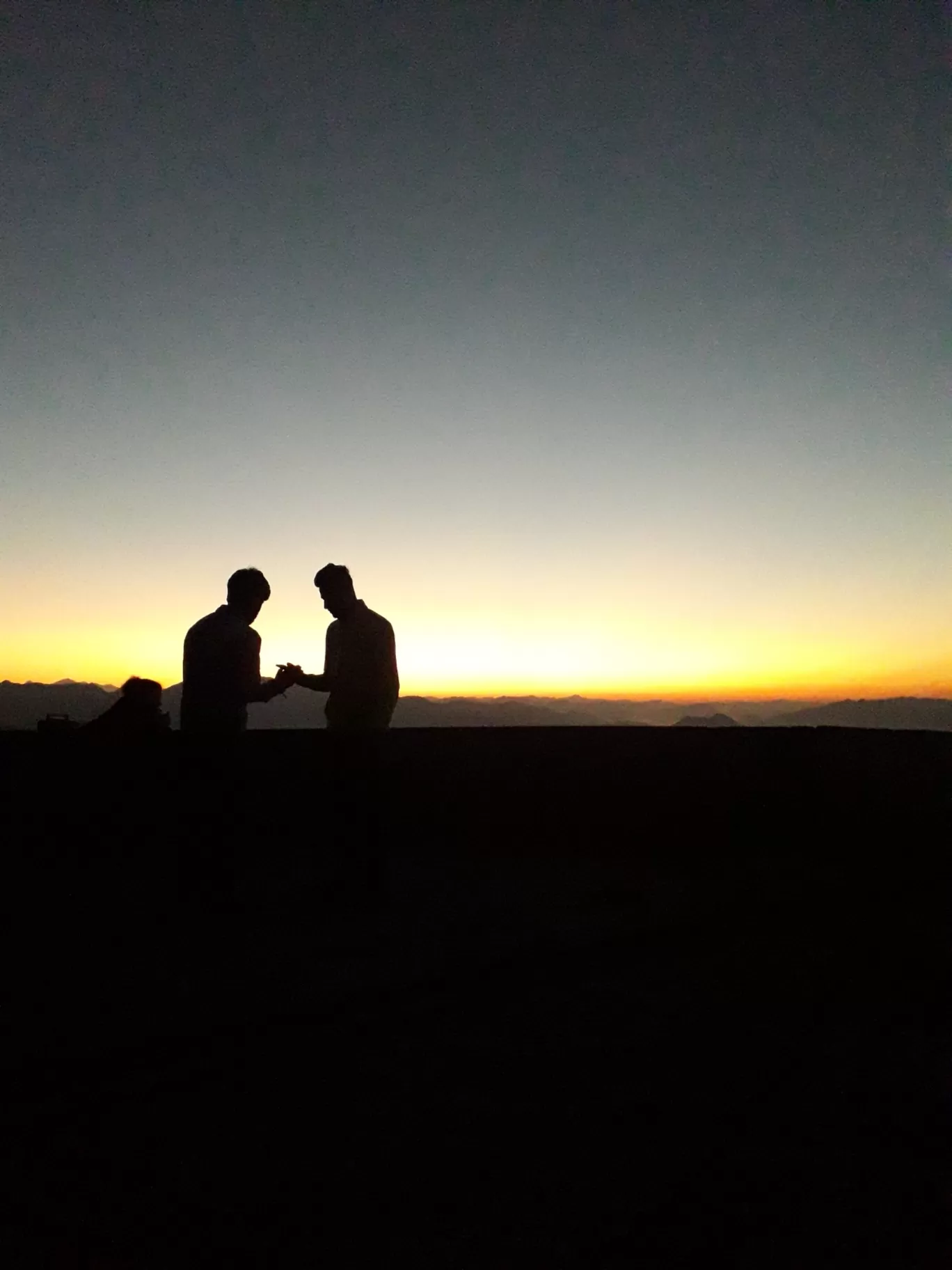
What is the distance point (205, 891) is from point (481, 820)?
2.97m

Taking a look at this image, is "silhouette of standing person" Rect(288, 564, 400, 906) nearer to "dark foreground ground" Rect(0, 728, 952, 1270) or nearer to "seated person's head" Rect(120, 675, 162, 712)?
"dark foreground ground" Rect(0, 728, 952, 1270)

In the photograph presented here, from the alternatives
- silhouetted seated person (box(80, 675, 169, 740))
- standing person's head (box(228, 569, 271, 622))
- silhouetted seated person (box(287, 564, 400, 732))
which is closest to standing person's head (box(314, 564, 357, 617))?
silhouetted seated person (box(287, 564, 400, 732))

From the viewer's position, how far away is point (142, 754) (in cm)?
477

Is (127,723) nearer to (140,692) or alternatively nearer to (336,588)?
(140,692)

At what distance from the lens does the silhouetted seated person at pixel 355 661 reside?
521 cm

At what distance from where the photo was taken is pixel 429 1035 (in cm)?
281

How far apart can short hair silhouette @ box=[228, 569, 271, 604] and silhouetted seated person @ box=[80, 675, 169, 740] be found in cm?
72

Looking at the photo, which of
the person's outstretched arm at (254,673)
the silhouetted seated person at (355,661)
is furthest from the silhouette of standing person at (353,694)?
the person's outstretched arm at (254,673)

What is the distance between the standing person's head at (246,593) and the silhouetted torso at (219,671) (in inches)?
2.4

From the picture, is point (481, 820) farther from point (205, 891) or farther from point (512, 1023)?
point (512, 1023)

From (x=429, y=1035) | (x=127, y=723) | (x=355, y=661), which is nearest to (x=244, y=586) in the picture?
(x=355, y=661)

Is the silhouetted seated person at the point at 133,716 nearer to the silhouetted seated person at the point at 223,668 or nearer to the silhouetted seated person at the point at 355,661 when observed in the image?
the silhouetted seated person at the point at 223,668

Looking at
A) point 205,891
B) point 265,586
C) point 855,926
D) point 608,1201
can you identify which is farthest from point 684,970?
point 265,586

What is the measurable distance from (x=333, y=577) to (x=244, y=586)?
0.59 meters
